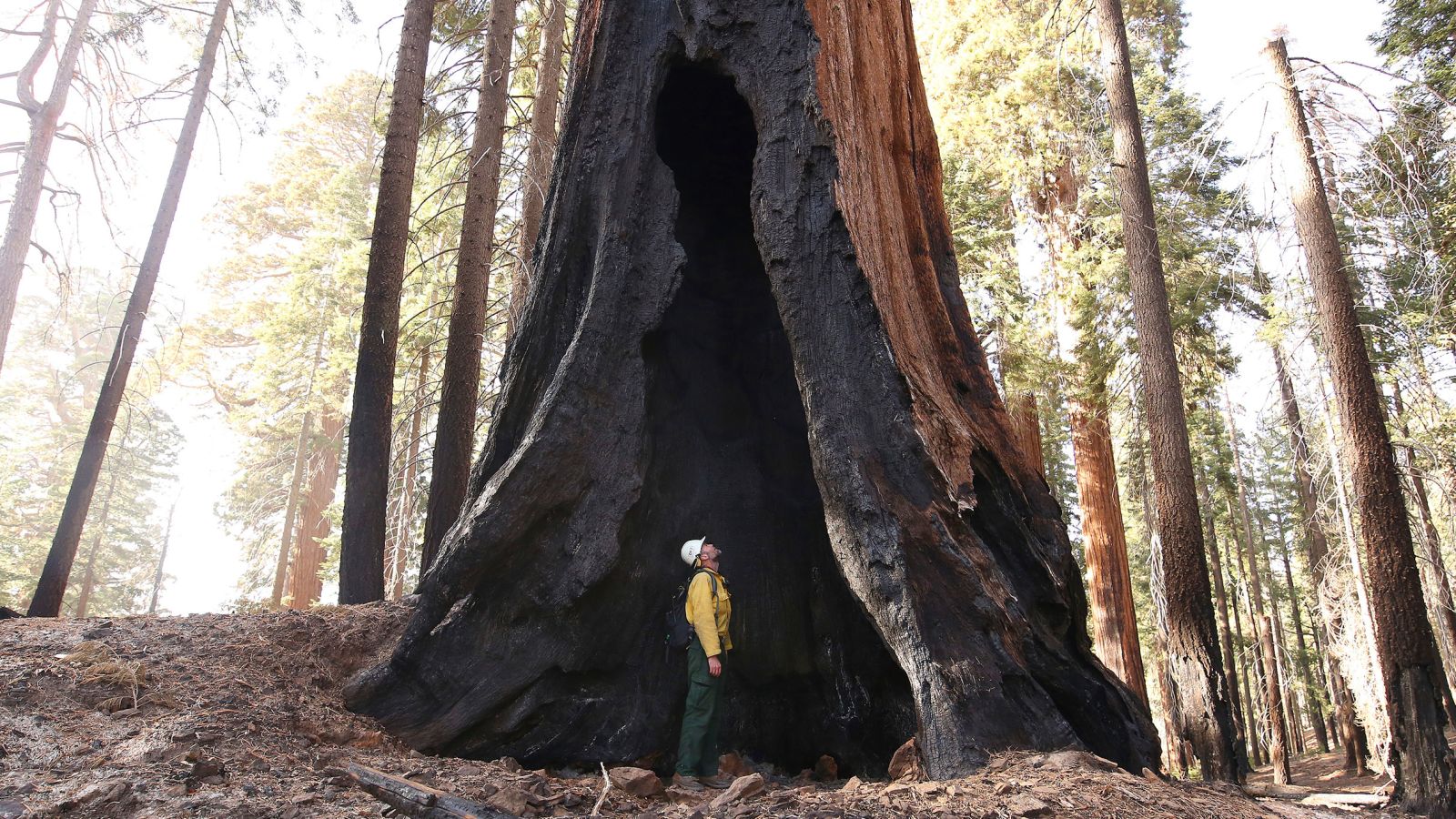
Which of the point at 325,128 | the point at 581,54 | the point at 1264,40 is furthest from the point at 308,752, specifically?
the point at 325,128

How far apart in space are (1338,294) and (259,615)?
11519mm

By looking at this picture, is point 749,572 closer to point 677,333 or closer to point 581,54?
point 677,333

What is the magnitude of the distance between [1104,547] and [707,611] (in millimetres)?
8456

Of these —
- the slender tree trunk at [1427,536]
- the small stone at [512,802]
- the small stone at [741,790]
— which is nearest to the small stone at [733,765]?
the small stone at [741,790]

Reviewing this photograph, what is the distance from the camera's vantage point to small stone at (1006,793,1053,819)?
9.86 feet

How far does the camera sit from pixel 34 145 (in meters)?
14.6

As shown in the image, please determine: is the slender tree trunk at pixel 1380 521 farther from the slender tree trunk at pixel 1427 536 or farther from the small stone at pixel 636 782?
the small stone at pixel 636 782

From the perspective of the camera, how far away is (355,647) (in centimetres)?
569

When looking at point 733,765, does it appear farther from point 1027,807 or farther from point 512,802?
point 1027,807

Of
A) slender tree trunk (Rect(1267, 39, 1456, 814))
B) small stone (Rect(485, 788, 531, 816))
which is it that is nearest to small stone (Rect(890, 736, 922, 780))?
small stone (Rect(485, 788, 531, 816))

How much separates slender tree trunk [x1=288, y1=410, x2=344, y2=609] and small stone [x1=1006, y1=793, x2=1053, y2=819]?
686 inches

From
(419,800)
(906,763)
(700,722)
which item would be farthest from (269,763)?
(906,763)

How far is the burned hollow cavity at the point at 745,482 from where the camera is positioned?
5863 millimetres

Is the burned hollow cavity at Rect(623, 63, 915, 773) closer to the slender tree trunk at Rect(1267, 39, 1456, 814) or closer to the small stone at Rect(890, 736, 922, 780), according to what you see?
the small stone at Rect(890, 736, 922, 780)
